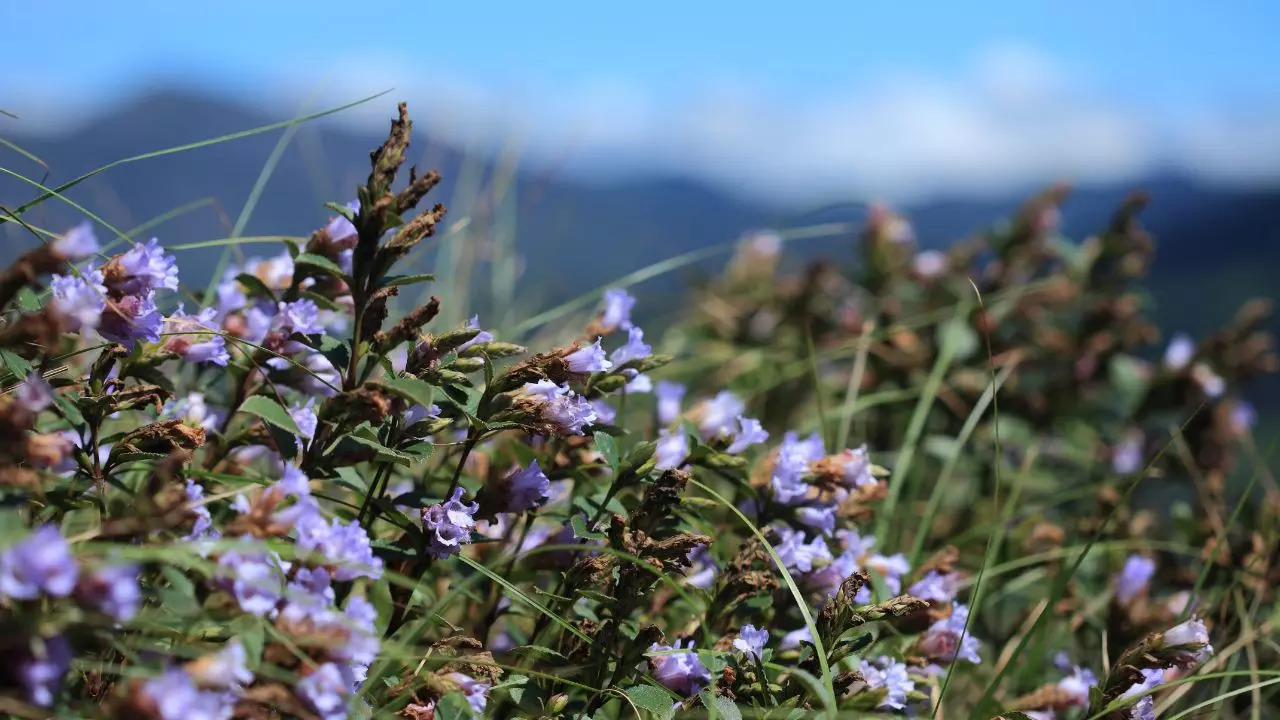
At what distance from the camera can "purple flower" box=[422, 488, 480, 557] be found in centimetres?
105

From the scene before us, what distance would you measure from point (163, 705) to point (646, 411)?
1.61 metres

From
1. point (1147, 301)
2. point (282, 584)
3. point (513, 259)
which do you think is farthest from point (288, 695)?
point (1147, 301)

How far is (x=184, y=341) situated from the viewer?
1.12 metres

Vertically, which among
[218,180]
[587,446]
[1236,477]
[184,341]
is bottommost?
[218,180]

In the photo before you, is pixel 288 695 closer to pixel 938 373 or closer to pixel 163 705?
pixel 163 705

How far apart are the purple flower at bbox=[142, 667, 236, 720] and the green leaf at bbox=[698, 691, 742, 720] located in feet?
1.55

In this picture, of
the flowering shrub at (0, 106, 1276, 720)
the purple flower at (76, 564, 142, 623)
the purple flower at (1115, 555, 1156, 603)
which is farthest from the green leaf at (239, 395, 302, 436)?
the purple flower at (1115, 555, 1156, 603)

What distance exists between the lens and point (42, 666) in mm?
655

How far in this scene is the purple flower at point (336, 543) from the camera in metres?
0.83

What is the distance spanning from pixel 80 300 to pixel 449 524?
40 centimetres

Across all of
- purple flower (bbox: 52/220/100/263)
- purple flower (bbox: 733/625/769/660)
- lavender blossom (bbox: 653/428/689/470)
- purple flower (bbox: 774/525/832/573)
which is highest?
purple flower (bbox: 52/220/100/263)

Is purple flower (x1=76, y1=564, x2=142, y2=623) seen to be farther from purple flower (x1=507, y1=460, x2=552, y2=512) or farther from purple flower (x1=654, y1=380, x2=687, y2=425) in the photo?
purple flower (x1=654, y1=380, x2=687, y2=425)

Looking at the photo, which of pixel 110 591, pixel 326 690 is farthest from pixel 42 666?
pixel 326 690

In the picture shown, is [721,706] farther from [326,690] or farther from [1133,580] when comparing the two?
[1133,580]
